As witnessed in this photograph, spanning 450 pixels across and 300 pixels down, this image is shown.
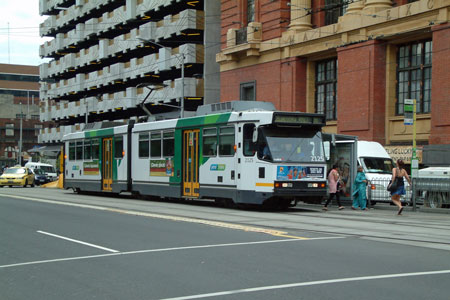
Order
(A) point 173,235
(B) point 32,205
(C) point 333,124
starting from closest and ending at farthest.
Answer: (A) point 173,235, (B) point 32,205, (C) point 333,124

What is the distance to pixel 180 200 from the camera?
25891 millimetres

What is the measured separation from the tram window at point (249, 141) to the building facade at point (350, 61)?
1186 centimetres

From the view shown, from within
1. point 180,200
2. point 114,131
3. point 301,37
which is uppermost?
point 301,37

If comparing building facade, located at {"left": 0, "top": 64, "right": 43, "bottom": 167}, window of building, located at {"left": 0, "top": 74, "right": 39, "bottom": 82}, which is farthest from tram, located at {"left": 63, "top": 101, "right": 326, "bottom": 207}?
window of building, located at {"left": 0, "top": 74, "right": 39, "bottom": 82}

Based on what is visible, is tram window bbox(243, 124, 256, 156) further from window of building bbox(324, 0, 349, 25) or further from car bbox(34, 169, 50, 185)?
car bbox(34, 169, 50, 185)

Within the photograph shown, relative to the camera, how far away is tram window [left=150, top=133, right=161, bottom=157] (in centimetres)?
2461

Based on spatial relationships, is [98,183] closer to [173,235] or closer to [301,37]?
[301,37]

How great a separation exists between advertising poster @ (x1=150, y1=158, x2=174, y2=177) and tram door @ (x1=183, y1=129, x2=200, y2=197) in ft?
3.16

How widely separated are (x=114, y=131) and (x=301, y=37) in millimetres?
12703

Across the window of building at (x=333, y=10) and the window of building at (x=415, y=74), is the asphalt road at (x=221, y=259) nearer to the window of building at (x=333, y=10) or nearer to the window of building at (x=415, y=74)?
the window of building at (x=415, y=74)

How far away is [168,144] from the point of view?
23.9 meters

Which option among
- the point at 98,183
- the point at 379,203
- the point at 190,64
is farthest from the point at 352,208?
the point at 190,64

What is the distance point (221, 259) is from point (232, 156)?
418 inches

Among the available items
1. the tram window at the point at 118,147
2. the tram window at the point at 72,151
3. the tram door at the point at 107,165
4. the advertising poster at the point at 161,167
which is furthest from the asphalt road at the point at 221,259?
the tram window at the point at 72,151
